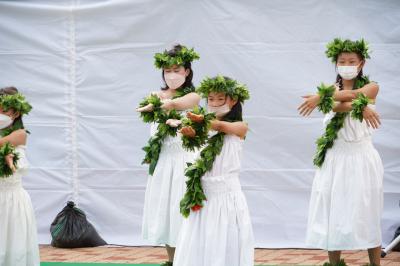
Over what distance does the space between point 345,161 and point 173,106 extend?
1.09 meters

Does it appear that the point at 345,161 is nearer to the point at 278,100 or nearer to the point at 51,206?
the point at 278,100

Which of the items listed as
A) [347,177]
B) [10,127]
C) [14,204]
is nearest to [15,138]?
[10,127]

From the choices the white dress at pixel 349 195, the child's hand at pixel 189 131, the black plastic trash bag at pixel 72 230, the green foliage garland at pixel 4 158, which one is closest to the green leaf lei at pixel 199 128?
the child's hand at pixel 189 131

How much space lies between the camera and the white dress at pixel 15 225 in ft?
19.8

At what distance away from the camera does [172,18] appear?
7641 millimetres

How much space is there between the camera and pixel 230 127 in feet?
17.3

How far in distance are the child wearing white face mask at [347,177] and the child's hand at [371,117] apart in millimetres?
176

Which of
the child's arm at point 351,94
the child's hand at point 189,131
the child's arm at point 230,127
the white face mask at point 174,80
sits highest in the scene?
the white face mask at point 174,80

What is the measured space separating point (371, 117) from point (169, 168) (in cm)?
136

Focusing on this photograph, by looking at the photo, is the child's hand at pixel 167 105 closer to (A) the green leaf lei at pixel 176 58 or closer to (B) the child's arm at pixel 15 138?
(A) the green leaf lei at pixel 176 58

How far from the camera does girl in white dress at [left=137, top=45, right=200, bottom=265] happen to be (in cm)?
611

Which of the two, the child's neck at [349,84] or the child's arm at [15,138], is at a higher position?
the child's neck at [349,84]

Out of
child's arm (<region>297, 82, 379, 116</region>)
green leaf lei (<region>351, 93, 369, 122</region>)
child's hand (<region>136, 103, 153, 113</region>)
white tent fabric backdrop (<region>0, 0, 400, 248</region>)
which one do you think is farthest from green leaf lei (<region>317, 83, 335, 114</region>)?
white tent fabric backdrop (<region>0, 0, 400, 248</region>)

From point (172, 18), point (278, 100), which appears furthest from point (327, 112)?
point (172, 18)
